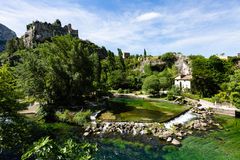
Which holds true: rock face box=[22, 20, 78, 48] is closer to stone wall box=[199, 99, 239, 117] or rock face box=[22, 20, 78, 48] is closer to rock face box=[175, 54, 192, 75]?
rock face box=[175, 54, 192, 75]

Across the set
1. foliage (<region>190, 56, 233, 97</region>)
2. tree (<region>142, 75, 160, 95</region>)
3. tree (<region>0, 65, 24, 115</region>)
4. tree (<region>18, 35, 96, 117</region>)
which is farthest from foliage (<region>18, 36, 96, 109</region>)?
foliage (<region>190, 56, 233, 97</region>)

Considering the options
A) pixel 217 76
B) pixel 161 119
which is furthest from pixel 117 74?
pixel 161 119

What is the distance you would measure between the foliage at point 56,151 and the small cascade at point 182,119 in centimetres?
3190

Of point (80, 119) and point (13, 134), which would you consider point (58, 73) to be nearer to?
point (80, 119)

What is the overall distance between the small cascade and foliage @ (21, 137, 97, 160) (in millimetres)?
31901

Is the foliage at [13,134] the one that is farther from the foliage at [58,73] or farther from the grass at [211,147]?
the foliage at [58,73]

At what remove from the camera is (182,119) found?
49.6 m

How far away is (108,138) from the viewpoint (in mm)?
36875

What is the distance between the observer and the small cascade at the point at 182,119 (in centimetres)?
4449

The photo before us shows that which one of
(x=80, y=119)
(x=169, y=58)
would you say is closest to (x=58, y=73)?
(x=80, y=119)

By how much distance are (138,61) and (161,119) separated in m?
94.1

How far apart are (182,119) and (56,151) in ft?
135

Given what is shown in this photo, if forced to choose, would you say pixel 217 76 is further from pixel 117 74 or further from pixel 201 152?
pixel 201 152

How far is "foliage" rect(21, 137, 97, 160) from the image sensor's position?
420 inches
